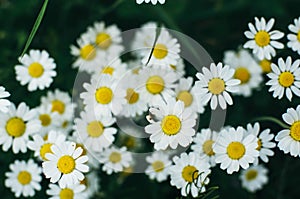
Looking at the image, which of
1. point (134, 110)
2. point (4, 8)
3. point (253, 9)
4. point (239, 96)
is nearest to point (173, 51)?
point (134, 110)

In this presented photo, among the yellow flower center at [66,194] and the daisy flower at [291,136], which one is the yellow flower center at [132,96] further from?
the daisy flower at [291,136]

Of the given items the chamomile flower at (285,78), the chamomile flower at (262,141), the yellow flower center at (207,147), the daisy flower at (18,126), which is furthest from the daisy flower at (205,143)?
the daisy flower at (18,126)

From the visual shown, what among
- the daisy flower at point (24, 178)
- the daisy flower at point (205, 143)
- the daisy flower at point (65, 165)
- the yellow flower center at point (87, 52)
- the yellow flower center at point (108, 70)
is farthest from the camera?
the yellow flower center at point (87, 52)

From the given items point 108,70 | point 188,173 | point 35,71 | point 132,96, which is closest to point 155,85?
point 132,96

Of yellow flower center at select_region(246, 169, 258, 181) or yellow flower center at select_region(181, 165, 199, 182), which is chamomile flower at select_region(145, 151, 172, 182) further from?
yellow flower center at select_region(246, 169, 258, 181)

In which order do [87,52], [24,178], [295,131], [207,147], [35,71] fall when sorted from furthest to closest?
[87,52] < [35,71] < [24,178] < [207,147] < [295,131]

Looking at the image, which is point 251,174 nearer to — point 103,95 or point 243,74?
point 243,74
